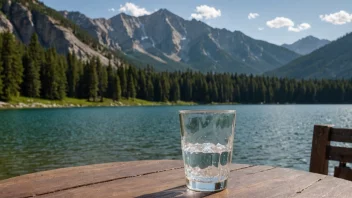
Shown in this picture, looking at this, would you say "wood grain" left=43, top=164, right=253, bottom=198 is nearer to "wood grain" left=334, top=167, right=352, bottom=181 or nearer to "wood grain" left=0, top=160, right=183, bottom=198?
"wood grain" left=0, top=160, right=183, bottom=198

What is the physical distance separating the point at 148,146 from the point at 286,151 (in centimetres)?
1081

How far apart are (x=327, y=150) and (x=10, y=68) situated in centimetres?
8668

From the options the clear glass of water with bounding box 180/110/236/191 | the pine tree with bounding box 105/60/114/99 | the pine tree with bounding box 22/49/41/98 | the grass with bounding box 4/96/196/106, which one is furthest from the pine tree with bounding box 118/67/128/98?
the clear glass of water with bounding box 180/110/236/191

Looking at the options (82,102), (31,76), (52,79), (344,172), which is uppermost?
(31,76)

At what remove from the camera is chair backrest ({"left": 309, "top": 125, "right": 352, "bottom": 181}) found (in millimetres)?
5016

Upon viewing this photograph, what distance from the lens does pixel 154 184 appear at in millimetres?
2385

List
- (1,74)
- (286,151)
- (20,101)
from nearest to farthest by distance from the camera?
(286,151) < (1,74) < (20,101)

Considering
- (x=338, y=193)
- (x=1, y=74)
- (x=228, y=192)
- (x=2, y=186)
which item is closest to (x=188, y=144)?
(x=228, y=192)

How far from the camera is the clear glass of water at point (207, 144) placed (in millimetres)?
2084

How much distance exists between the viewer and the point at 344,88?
572 feet

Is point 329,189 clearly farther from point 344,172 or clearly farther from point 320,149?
point 320,149

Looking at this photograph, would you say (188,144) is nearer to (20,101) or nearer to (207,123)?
(207,123)

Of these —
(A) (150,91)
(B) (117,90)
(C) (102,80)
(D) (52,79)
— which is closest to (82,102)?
(C) (102,80)

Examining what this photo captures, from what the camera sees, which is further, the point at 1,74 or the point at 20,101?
the point at 20,101
